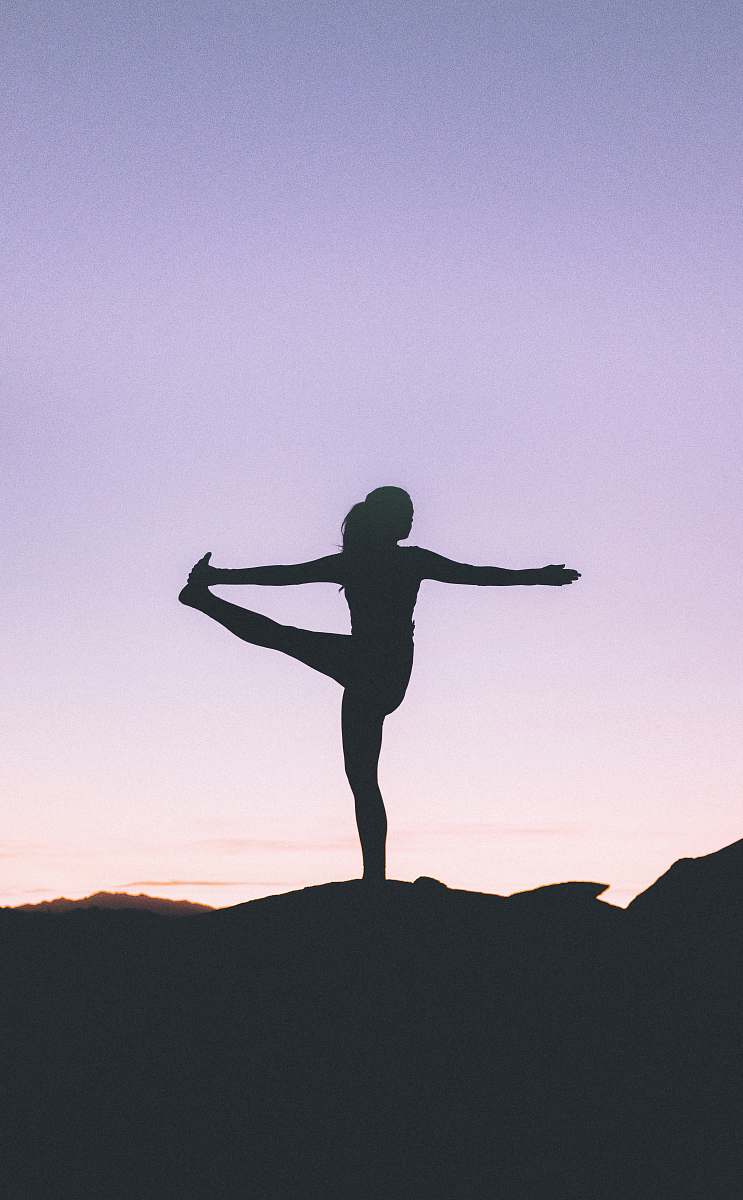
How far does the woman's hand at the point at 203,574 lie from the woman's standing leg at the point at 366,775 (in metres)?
1.57

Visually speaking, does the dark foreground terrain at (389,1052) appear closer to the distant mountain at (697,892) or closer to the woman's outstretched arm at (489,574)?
the distant mountain at (697,892)

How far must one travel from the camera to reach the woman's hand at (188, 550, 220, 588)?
11.3 m

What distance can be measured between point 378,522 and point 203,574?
1.61 meters

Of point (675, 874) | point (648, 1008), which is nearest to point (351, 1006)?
point (648, 1008)

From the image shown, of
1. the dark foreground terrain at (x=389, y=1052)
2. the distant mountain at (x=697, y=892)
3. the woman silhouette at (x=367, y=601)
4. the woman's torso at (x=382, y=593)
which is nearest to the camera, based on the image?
the dark foreground terrain at (x=389, y=1052)

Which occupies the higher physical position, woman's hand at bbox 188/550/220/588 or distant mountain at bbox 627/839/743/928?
woman's hand at bbox 188/550/220/588

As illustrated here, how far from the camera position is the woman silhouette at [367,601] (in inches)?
442

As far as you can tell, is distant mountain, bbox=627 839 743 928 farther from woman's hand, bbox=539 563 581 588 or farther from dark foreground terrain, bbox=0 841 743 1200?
woman's hand, bbox=539 563 581 588

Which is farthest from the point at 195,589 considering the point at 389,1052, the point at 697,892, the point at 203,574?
the point at 697,892

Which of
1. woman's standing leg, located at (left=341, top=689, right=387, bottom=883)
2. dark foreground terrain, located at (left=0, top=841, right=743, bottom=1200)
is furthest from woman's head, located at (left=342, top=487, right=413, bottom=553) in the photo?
dark foreground terrain, located at (left=0, top=841, right=743, bottom=1200)

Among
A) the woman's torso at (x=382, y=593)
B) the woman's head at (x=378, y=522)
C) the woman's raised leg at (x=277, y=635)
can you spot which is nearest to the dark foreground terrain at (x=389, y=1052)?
the woman's raised leg at (x=277, y=635)

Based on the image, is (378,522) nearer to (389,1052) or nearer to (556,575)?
(556,575)

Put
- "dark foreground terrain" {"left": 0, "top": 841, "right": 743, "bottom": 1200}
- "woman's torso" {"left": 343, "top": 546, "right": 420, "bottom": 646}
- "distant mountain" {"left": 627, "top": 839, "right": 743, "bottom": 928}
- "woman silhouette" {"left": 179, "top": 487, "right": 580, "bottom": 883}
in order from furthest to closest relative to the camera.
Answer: "woman's torso" {"left": 343, "top": 546, "right": 420, "bottom": 646}
"woman silhouette" {"left": 179, "top": 487, "right": 580, "bottom": 883}
"distant mountain" {"left": 627, "top": 839, "right": 743, "bottom": 928}
"dark foreground terrain" {"left": 0, "top": 841, "right": 743, "bottom": 1200}

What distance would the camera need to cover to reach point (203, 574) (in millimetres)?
11281
